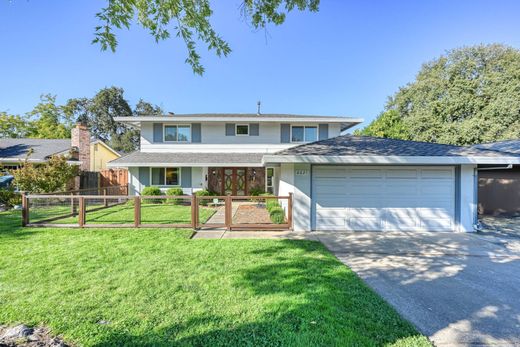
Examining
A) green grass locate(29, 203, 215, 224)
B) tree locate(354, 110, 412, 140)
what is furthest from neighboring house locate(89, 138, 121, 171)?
tree locate(354, 110, 412, 140)

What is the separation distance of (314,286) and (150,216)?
25.4 ft

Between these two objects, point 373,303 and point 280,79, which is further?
point 280,79

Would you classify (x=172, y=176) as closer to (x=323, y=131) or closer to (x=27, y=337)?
(x=323, y=131)

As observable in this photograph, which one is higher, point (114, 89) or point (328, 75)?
point (114, 89)

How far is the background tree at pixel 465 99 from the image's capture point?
22967 mm

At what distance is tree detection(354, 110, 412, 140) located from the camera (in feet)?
94.4

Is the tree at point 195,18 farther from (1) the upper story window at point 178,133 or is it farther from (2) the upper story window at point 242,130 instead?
(1) the upper story window at point 178,133

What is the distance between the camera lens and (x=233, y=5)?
16.8 ft

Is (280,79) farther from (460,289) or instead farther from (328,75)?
(460,289)

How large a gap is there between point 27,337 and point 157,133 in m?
14.7

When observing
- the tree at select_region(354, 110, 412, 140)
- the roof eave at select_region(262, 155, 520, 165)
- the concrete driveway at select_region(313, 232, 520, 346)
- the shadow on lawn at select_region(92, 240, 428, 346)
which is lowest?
the concrete driveway at select_region(313, 232, 520, 346)

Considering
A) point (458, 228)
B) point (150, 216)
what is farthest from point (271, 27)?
point (458, 228)

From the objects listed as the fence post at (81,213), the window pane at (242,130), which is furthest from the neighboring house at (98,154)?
the fence post at (81,213)

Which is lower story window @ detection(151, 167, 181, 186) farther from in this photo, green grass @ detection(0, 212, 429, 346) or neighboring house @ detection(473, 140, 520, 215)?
neighboring house @ detection(473, 140, 520, 215)
